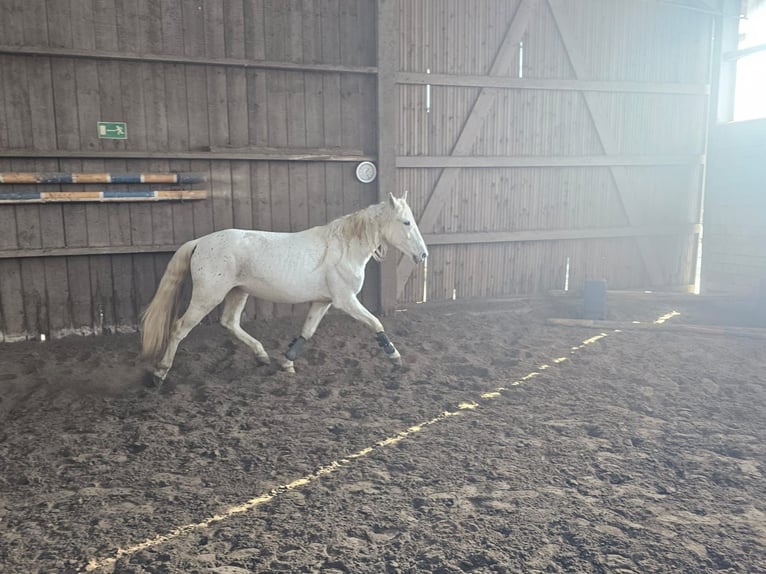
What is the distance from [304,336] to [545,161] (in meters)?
4.06

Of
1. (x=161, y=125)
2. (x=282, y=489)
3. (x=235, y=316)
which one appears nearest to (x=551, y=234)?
(x=235, y=316)

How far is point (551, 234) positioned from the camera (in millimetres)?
7016

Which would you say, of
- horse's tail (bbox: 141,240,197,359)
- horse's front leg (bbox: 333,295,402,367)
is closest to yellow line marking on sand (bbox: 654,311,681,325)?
horse's front leg (bbox: 333,295,402,367)

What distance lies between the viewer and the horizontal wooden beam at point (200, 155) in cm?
485

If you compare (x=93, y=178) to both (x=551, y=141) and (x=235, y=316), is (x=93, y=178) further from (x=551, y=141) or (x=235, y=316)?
(x=551, y=141)

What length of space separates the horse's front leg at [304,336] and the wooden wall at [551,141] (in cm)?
217

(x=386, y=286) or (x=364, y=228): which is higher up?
(x=364, y=228)

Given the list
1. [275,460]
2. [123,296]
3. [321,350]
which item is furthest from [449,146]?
[275,460]

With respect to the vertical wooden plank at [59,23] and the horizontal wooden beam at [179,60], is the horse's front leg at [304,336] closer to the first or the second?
the horizontal wooden beam at [179,60]

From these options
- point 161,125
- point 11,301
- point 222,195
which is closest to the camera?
point 11,301

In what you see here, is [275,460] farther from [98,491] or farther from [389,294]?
[389,294]

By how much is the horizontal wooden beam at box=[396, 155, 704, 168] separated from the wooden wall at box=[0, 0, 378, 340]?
0.68 meters

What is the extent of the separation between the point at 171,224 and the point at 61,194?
92 cm

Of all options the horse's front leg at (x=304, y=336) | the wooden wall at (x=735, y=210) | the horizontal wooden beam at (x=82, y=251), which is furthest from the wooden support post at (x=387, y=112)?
the wooden wall at (x=735, y=210)
